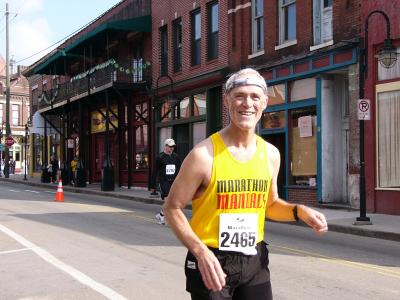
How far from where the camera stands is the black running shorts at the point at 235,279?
3.04 meters

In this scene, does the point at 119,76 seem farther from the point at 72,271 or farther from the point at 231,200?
the point at 231,200

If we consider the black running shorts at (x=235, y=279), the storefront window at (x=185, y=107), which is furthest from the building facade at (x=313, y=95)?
the black running shorts at (x=235, y=279)

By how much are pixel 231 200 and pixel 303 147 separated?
15.2 m

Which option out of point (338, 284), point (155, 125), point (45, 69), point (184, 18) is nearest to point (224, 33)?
point (184, 18)

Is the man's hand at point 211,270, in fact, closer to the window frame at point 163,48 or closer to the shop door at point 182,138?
the shop door at point 182,138

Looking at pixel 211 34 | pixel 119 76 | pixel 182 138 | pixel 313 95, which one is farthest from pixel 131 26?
pixel 313 95

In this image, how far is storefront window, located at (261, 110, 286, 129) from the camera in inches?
750

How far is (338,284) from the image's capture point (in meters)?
7.05

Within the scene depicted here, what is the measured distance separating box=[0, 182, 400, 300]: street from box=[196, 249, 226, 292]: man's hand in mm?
3536

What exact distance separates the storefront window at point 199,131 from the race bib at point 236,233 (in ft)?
65.9

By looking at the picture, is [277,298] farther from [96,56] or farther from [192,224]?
[96,56]

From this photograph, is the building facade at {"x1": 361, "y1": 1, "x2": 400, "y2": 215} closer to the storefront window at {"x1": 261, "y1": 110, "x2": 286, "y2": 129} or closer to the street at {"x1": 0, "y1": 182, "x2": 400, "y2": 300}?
the street at {"x1": 0, "y1": 182, "x2": 400, "y2": 300}

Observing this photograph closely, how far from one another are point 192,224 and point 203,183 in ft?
0.87

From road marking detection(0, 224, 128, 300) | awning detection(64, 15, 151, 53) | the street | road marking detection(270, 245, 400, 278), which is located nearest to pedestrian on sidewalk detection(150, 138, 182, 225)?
the street
